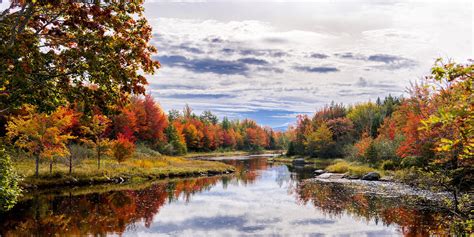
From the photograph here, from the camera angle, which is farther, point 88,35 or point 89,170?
point 89,170

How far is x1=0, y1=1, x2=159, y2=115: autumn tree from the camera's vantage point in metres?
12.8

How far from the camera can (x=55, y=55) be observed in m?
13.6

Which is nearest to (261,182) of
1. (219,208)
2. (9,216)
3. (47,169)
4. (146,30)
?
(219,208)

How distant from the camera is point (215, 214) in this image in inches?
997

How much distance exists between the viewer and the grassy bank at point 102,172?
35.0 m

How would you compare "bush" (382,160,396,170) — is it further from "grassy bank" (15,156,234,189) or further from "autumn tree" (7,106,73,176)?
"autumn tree" (7,106,73,176)

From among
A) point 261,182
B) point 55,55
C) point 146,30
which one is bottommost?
point 261,182

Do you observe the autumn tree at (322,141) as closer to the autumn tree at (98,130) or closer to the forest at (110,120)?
the forest at (110,120)

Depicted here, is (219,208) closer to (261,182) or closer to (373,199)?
(373,199)

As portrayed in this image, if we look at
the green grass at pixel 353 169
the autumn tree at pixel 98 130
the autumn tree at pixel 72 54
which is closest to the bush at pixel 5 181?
the autumn tree at pixel 72 54

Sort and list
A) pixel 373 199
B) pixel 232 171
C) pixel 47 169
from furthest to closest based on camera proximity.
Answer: pixel 232 171, pixel 47 169, pixel 373 199

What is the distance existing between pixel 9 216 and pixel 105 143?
68.3 feet

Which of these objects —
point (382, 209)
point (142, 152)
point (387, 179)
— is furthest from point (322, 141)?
point (382, 209)

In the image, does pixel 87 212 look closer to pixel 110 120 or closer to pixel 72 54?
pixel 72 54
